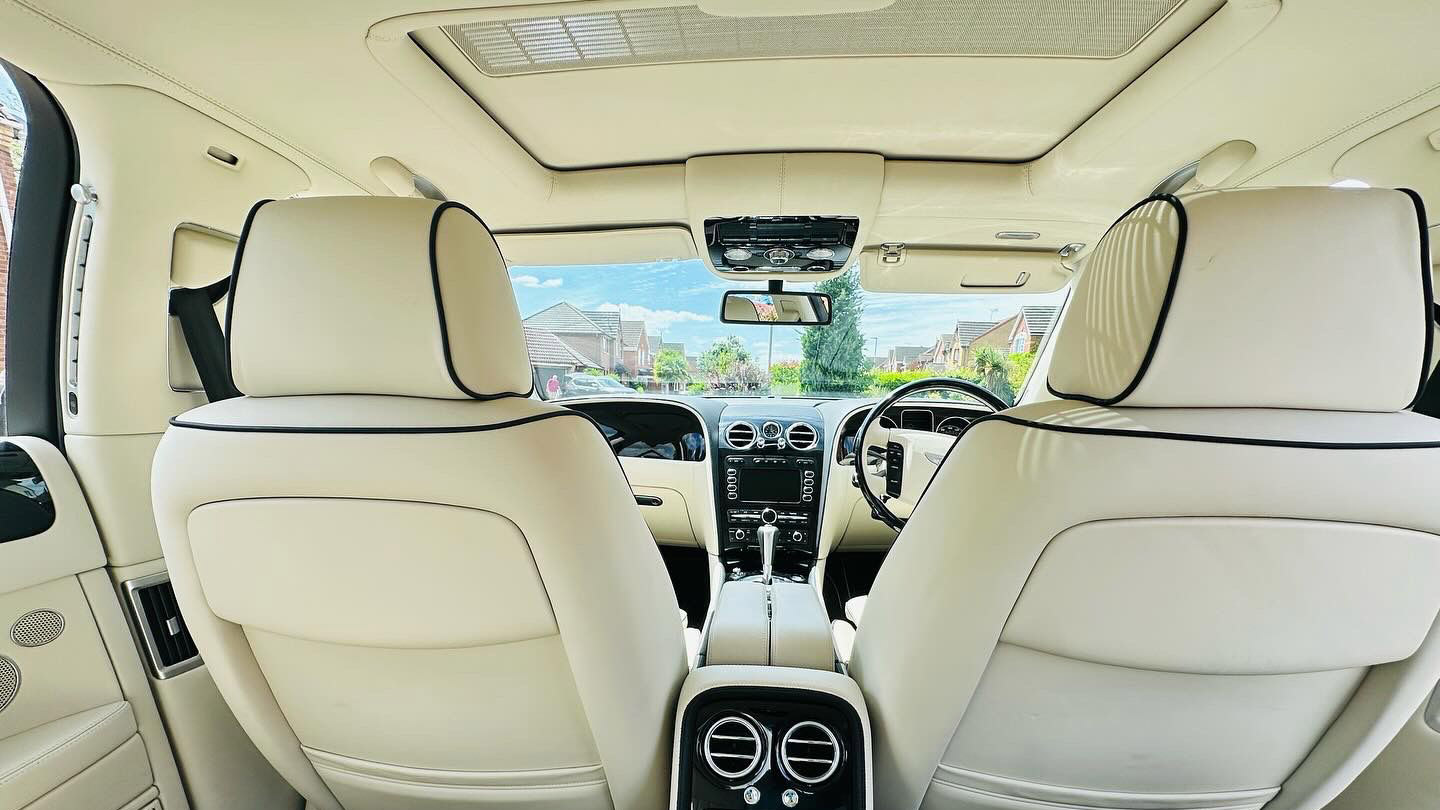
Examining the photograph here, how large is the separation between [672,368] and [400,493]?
9.53ft

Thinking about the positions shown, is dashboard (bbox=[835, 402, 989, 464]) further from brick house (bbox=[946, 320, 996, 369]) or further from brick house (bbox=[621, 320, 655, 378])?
brick house (bbox=[621, 320, 655, 378])

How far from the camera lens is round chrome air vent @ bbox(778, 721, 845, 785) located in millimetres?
1160

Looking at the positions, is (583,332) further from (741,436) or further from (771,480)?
(771,480)

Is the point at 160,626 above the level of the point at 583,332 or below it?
below

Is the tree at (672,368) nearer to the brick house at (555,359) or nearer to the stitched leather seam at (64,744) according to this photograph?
the brick house at (555,359)

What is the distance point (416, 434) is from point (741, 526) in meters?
2.39

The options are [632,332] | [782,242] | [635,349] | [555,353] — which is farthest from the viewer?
[632,332]

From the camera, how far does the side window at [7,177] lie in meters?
1.32

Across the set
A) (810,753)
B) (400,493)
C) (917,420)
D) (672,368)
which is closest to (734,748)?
(810,753)

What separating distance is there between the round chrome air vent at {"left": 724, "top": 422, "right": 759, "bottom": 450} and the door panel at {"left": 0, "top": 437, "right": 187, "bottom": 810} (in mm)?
2352

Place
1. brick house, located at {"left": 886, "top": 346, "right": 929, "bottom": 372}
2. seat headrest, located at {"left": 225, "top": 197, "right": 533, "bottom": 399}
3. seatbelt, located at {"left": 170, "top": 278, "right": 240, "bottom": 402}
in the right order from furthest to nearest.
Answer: brick house, located at {"left": 886, "top": 346, "right": 929, "bottom": 372}
seatbelt, located at {"left": 170, "top": 278, "right": 240, "bottom": 402}
seat headrest, located at {"left": 225, "top": 197, "right": 533, "bottom": 399}

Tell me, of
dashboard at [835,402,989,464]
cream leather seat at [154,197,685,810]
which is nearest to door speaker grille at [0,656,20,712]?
cream leather seat at [154,197,685,810]

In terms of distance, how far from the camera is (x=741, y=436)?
9.98 feet

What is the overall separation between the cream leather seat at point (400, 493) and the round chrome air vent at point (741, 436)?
80.4 inches
